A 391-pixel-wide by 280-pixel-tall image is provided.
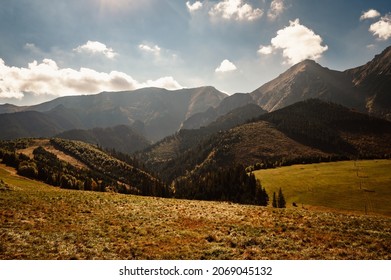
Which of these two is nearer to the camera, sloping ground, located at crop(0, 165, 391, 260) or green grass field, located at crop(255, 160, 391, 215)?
sloping ground, located at crop(0, 165, 391, 260)

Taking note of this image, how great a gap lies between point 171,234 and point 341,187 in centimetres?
9485

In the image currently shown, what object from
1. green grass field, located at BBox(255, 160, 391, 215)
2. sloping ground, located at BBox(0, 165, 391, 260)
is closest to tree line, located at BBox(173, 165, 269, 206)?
green grass field, located at BBox(255, 160, 391, 215)

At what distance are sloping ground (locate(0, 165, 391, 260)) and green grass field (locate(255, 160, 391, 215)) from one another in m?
58.7

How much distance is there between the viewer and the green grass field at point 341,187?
8256 centimetres

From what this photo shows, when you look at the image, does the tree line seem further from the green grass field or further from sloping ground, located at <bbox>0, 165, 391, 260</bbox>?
sloping ground, located at <bbox>0, 165, 391, 260</bbox>

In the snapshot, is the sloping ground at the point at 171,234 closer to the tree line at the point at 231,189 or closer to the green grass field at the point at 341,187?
the green grass field at the point at 341,187

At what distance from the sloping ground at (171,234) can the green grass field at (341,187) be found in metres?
58.7

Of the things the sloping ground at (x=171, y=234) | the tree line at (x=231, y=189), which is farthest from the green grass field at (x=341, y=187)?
the sloping ground at (x=171, y=234)

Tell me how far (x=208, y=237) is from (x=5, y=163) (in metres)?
120

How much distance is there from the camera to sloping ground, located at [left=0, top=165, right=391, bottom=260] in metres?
19.7

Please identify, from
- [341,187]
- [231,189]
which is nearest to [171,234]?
[341,187]

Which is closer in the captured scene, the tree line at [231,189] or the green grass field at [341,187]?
the green grass field at [341,187]

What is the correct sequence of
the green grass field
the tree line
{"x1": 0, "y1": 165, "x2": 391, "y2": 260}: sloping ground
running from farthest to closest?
1. the tree line
2. the green grass field
3. {"x1": 0, "y1": 165, "x2": 391, "y2": 260}: sloping ground
